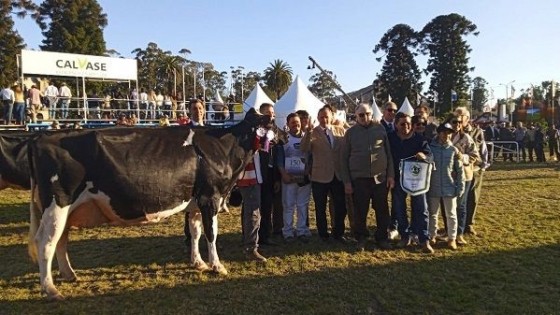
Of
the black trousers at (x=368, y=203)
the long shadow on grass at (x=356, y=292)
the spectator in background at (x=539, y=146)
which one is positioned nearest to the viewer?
the long shadow on grass at (x=356, y=292)

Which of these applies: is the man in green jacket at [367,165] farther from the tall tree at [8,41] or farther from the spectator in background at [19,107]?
the tall tree at [8,41]

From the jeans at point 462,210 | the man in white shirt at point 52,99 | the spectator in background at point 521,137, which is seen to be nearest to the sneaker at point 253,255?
the jeans at point 462,210

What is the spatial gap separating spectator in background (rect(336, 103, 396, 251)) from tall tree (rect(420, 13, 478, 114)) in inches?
2651

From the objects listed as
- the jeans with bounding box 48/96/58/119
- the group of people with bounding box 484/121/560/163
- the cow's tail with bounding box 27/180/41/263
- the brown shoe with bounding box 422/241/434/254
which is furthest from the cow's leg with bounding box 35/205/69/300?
the group of people with bounding box 484/121/560/163

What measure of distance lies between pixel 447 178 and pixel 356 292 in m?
2.68

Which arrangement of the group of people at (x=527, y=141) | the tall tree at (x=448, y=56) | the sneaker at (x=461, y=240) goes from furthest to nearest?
the tall tree at (x=448, y=56) < the group of people at (x=527, y=141) < the sneaker at (x=461, y=240)

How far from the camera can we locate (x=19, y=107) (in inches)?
699

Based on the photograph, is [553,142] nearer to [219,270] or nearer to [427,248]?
[427,248]

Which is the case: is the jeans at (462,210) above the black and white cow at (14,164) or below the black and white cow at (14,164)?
below

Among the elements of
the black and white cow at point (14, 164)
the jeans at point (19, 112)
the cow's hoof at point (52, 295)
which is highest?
the jeans at point (19, 112)

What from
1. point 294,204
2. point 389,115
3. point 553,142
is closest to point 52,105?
point 294,204

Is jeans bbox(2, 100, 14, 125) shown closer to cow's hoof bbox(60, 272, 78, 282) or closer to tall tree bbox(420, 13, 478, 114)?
cow's hoof bbox(60, 272, 78, 282)

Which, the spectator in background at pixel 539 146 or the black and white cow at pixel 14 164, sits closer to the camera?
the black and white cow at pixel 14 164

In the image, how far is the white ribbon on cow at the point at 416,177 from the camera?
23.2ft
